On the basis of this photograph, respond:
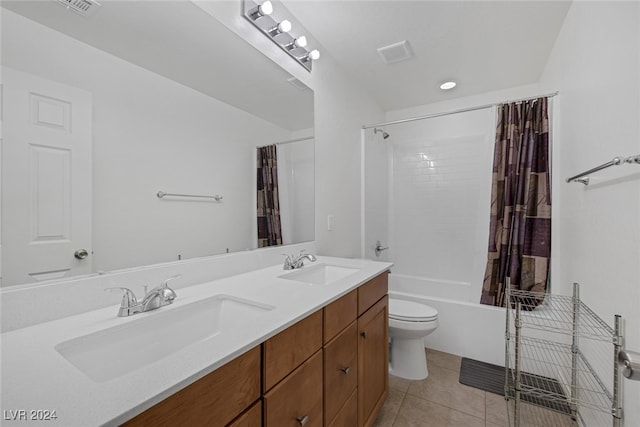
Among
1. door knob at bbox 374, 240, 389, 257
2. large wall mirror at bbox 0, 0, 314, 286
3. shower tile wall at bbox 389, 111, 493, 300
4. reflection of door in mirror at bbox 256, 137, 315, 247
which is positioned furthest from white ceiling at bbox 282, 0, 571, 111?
door knob at bbox 374, 240, 389, 257

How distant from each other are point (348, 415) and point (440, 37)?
232 cm

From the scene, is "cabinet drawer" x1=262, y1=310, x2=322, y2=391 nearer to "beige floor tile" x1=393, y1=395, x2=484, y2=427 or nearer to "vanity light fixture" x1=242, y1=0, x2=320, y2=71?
"beige floor tile" x1=393, y1=395, x2=484, y2=427

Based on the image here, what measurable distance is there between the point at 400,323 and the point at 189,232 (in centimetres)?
150

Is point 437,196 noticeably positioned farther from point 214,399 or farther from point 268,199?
point 214,399

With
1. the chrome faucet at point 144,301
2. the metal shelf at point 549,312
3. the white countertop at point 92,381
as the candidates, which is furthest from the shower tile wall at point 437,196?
the chrome faucet at point 144,301

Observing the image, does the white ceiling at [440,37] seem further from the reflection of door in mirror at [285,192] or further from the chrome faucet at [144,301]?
the chrome faucet at [144,301]

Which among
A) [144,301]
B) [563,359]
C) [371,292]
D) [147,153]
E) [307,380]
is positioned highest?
[147,153]

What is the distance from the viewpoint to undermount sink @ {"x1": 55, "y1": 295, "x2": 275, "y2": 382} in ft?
2.28

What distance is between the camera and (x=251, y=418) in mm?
695

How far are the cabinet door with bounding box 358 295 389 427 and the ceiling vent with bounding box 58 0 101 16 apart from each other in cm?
151

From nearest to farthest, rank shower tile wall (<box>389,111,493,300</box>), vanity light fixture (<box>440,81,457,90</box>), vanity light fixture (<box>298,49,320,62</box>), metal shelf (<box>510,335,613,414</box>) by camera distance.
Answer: metal shelf (<box>510,335,613,414</box>) → vanity light fixture (<box>298,49,320,62</box>) → vanity light fixture (<box>440,81,457,90</box>) → shower tile wall (<box>389,111,493,300</box>)

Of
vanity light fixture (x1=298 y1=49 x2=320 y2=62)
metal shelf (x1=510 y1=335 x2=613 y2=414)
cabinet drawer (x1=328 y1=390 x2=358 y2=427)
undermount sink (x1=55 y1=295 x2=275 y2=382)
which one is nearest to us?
undermount sink (x1=55 y1=295 x2=275 y2=382)

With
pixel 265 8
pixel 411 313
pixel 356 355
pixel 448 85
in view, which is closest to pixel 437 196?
pixel 448 85

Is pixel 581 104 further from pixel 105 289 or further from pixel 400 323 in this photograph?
pixel 105 289
